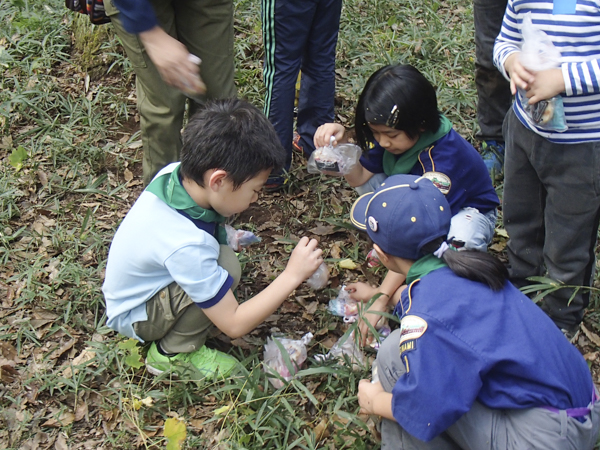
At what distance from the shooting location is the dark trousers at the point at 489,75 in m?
3.36

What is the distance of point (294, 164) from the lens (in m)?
3.88

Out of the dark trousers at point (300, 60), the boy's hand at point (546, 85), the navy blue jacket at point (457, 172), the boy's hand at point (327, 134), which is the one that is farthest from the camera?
the dark trousers at point (300, 60)

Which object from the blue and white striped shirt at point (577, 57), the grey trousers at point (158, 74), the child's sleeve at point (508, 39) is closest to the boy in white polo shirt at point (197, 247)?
the grey trousers at point (158, 74)

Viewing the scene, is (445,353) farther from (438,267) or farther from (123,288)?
(123,288)

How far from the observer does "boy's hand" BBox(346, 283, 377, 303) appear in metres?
2.86

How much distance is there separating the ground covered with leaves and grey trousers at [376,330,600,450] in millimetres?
301

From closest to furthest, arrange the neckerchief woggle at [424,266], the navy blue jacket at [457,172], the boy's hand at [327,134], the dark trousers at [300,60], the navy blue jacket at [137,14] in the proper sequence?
the neckerchief woggle at [424,266] < the navy blue jacket at [137,14] < the navy blue jacket at [457,172] < the boy's hand at [327,134] < the dark trousers at [300,60]

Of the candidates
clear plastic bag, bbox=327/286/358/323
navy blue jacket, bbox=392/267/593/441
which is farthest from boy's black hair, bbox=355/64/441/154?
navy blue jacket, bbox=392/267/593/441

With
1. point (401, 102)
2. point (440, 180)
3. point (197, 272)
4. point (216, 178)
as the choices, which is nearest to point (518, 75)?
point (401, 102)

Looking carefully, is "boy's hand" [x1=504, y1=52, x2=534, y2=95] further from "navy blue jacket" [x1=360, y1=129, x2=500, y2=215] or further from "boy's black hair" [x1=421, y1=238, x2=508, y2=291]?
"boy's black hair" [x1=421, y1=238, x2=508, y2=291]

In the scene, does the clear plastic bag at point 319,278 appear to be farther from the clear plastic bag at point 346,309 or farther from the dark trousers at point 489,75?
the dark trousers at point 489,75

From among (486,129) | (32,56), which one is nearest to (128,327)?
(486,129)

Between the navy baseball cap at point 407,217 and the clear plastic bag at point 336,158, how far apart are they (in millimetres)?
967

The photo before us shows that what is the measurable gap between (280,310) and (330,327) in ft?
0.97
